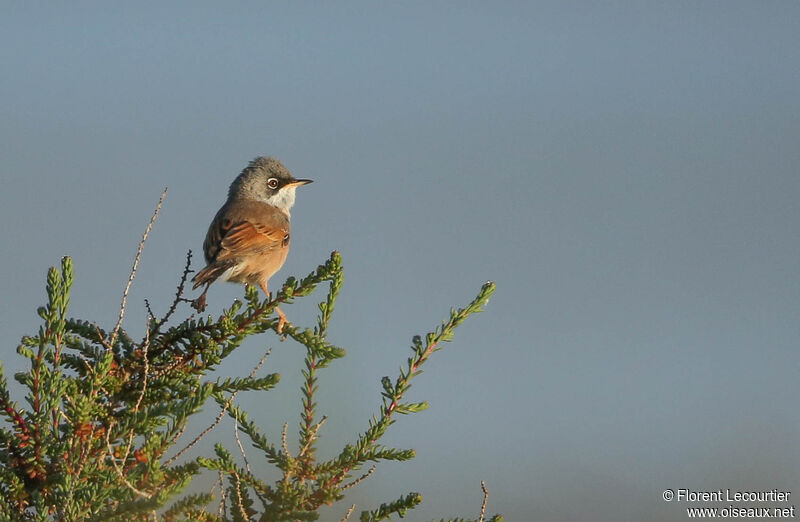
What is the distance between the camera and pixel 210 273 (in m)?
6.16

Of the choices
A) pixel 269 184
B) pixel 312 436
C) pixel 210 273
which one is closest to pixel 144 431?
pixel 312 436

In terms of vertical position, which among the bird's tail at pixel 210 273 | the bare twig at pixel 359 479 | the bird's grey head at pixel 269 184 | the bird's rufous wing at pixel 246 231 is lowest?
the bare twig at pixel 359 479

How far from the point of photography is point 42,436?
2.59 meters

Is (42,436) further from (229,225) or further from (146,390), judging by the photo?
(229,225)

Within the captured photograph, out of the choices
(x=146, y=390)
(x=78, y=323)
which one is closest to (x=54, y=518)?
(x=146, y=390)

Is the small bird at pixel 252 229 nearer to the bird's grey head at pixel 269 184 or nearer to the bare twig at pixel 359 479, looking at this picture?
the bird's grey head at pixel 269 184

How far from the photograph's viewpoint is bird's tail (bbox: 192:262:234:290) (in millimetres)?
5919

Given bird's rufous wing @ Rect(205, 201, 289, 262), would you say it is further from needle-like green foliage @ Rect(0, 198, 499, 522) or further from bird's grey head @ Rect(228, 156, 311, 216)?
needle-like green foliage @ Rect(0, 198, 499, 522)

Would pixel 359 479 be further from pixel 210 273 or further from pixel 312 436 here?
pixel 210 273

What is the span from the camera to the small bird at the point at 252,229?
255 inches

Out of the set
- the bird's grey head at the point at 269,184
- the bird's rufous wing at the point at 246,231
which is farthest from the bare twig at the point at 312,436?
the bird's grey head at the point at 269,184

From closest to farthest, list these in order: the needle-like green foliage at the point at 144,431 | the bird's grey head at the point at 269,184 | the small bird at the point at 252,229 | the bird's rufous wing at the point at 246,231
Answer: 1. the needle-like green foliage at the point at 144,431
2. the small bird at the point at 252,229
3. the bird's rufous wing at the point at 246,231
4. the bird's grey head at the point at 269,184

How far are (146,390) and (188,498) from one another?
637mm

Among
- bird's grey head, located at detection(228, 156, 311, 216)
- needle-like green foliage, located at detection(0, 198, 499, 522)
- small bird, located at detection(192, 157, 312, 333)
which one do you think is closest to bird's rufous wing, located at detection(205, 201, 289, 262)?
small bird, located at detection(192, 157, 312, 333)
